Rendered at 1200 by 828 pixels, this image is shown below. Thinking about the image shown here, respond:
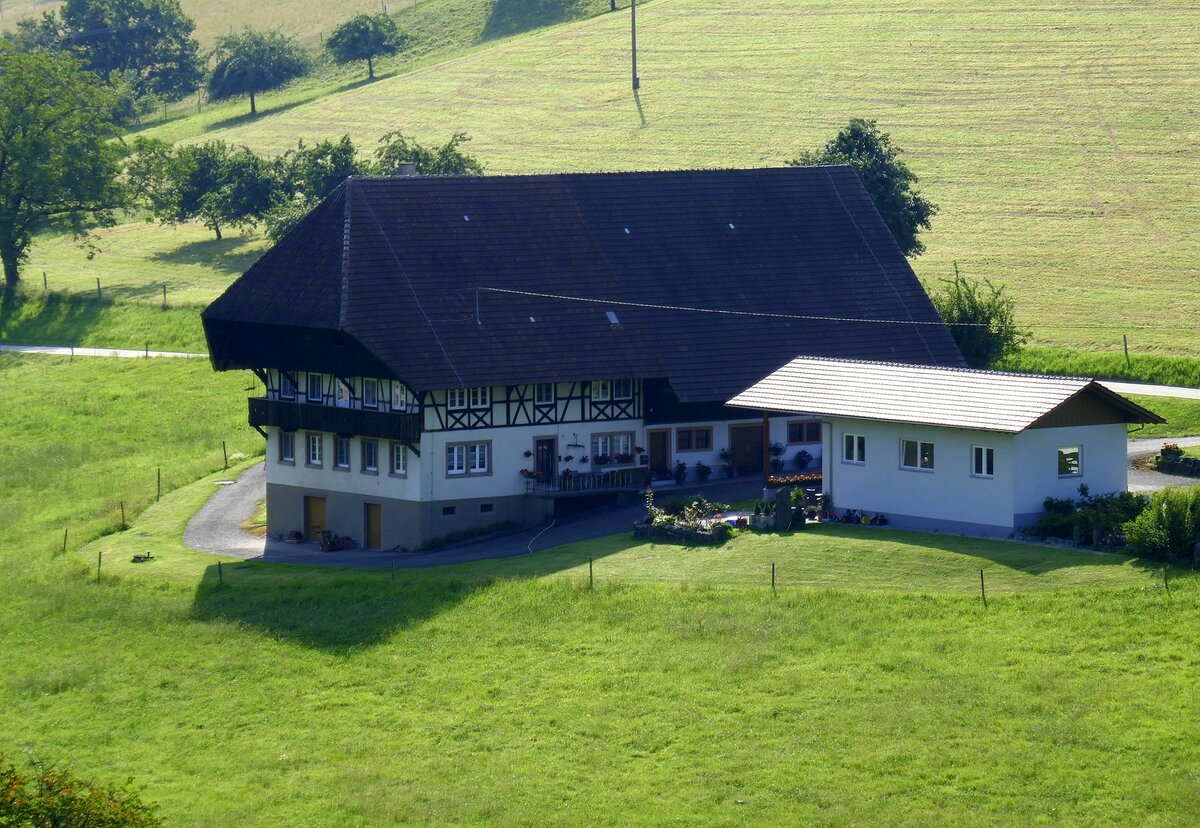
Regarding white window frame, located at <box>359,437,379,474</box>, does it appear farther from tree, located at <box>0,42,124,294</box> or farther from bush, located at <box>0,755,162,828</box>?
tree, located at <box>0,42,124,294</box>

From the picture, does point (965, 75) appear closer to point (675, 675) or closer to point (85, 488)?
point (85, 488)

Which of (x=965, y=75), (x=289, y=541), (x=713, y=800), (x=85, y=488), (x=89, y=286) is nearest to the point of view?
(x=713, y=800)

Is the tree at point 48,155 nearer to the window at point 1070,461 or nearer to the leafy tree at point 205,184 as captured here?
the leafy tree at point 205,184

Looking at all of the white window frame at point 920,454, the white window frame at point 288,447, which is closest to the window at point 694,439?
the white window frame at point 920,454

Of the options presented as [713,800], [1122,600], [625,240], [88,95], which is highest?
[88,95]

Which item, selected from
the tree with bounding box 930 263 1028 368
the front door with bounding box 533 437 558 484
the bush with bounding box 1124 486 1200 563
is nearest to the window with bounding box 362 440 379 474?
the front door with bounding box 533 437 558 484

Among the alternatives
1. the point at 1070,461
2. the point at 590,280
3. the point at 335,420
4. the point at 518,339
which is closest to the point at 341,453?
the point at 335,420

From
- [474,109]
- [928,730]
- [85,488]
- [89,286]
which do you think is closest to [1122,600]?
[928,730]

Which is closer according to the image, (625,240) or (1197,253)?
(625,240)
